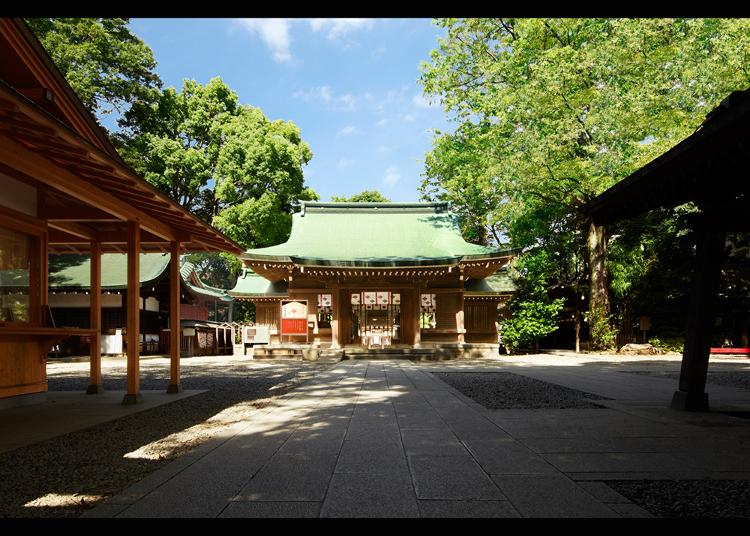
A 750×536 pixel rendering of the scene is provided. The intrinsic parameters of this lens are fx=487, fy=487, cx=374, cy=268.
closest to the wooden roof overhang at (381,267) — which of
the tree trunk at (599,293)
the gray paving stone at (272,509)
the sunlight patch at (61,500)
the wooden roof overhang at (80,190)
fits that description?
the tree trunk at (599,293)

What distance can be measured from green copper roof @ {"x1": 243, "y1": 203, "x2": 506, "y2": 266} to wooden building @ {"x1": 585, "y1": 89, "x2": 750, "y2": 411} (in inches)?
429

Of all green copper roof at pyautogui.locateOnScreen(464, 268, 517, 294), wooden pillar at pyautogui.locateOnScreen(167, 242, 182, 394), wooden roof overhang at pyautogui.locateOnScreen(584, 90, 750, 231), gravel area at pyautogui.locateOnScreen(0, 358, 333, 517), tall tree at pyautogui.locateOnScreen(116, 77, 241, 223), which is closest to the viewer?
gravel area at pyautogui.locateOnScreen(0, 358, 333, 517)

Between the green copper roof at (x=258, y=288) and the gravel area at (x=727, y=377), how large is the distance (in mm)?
13408

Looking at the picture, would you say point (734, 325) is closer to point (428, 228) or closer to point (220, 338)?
point (428, 228)

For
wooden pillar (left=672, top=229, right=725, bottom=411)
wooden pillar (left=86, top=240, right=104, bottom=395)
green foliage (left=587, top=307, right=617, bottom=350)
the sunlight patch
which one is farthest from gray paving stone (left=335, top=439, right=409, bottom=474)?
green foliage (left=587, top=307, right=617, bottom=350)

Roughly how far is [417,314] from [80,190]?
44.5 ft

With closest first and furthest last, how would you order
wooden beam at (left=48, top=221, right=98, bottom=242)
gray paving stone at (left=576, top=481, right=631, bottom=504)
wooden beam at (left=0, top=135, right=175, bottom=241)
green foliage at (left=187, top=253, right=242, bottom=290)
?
gray paving stone at (left=576, top=481, right=631, bottom=504) → wooden beam at (left=0, top=135, right=175, bottom=241) → wooden beam at (left=48, top=221, right=98, bottom=242) → green foliage at (left=187, top=253, right=242, bottom=290)

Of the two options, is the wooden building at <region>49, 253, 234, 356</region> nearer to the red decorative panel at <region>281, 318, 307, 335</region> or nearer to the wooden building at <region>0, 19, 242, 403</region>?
the red decorative panel at <region>281, 318, 307, 335</region>

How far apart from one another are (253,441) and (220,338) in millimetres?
22963

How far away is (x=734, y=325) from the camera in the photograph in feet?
65.2

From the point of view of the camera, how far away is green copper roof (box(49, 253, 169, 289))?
1939 centimetres

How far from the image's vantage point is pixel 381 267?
56.2 ft

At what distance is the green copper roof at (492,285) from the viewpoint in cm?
1925

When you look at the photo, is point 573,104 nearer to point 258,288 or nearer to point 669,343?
point 669,343
